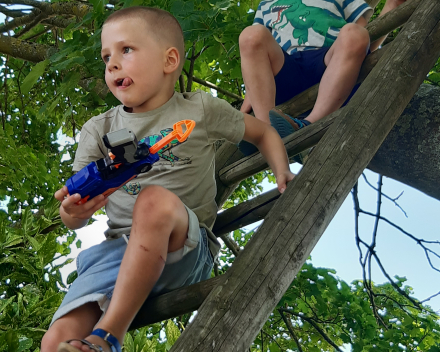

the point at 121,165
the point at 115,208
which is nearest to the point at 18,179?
the point at 115,208

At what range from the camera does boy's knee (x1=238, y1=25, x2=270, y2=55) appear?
2334 millimetres

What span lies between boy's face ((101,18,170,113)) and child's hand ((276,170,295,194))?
1.73 feet

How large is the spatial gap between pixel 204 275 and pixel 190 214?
0.38m

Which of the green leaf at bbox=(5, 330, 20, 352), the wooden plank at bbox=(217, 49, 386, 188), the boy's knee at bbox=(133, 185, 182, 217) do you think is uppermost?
the wooden plank at bbox=(217, 49, 386, 188)

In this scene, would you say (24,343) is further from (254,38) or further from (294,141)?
(254,38)

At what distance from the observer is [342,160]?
4.96 ft

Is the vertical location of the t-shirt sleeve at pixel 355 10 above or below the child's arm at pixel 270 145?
above

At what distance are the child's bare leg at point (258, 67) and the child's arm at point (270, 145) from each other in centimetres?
52

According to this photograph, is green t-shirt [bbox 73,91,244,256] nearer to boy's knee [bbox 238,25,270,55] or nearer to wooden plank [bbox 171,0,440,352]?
wooden plank [bbox 171,0,440,352]

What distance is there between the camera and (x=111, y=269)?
1.49 m

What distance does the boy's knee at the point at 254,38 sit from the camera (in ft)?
7.66

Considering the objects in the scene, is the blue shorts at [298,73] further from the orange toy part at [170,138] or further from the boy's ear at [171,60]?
the orange toy part at [170,138]

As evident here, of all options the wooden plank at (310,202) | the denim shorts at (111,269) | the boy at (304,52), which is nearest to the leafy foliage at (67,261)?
the boy at (304,52)

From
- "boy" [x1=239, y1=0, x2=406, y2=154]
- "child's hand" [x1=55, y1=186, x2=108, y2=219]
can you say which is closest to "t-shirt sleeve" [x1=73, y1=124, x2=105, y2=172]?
"child's hand" [x1=55, y1=186, x2=108, y2=219]
